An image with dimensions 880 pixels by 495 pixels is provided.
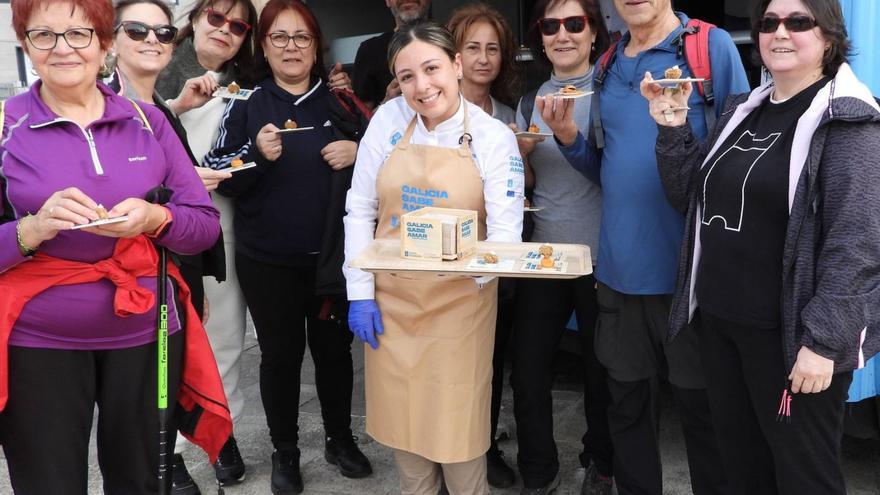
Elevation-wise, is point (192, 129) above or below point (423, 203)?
above

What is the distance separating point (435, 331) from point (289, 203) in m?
0.97

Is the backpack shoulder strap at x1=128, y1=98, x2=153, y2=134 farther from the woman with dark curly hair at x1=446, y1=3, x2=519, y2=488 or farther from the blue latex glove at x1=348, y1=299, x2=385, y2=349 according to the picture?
the woman with dark curly hair at x1=446, y1=3, x2=519, y2=488

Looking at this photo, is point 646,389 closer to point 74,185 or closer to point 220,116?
point 74,185

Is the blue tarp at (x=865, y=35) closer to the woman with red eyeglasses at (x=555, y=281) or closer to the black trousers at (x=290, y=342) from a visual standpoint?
the woman with red eyeglasses at (x=555, y=281)

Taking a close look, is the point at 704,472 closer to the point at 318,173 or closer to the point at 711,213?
the point at 711,213

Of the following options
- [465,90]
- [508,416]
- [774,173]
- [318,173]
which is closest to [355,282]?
[318,173]

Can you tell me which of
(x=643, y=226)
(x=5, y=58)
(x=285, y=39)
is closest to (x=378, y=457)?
(x=643, y=226)

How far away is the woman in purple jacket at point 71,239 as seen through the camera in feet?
7.28

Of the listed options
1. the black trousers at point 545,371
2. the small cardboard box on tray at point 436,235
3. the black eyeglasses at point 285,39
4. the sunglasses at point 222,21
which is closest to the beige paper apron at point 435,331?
the small cardboard box on tray at point 436,235

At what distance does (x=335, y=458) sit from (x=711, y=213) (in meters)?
2.28

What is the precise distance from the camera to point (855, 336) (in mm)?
2088

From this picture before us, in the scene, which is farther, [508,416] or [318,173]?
[508,416]

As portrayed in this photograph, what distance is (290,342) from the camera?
360 centimetres

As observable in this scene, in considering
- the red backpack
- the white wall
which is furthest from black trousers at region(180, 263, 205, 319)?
the white wall
